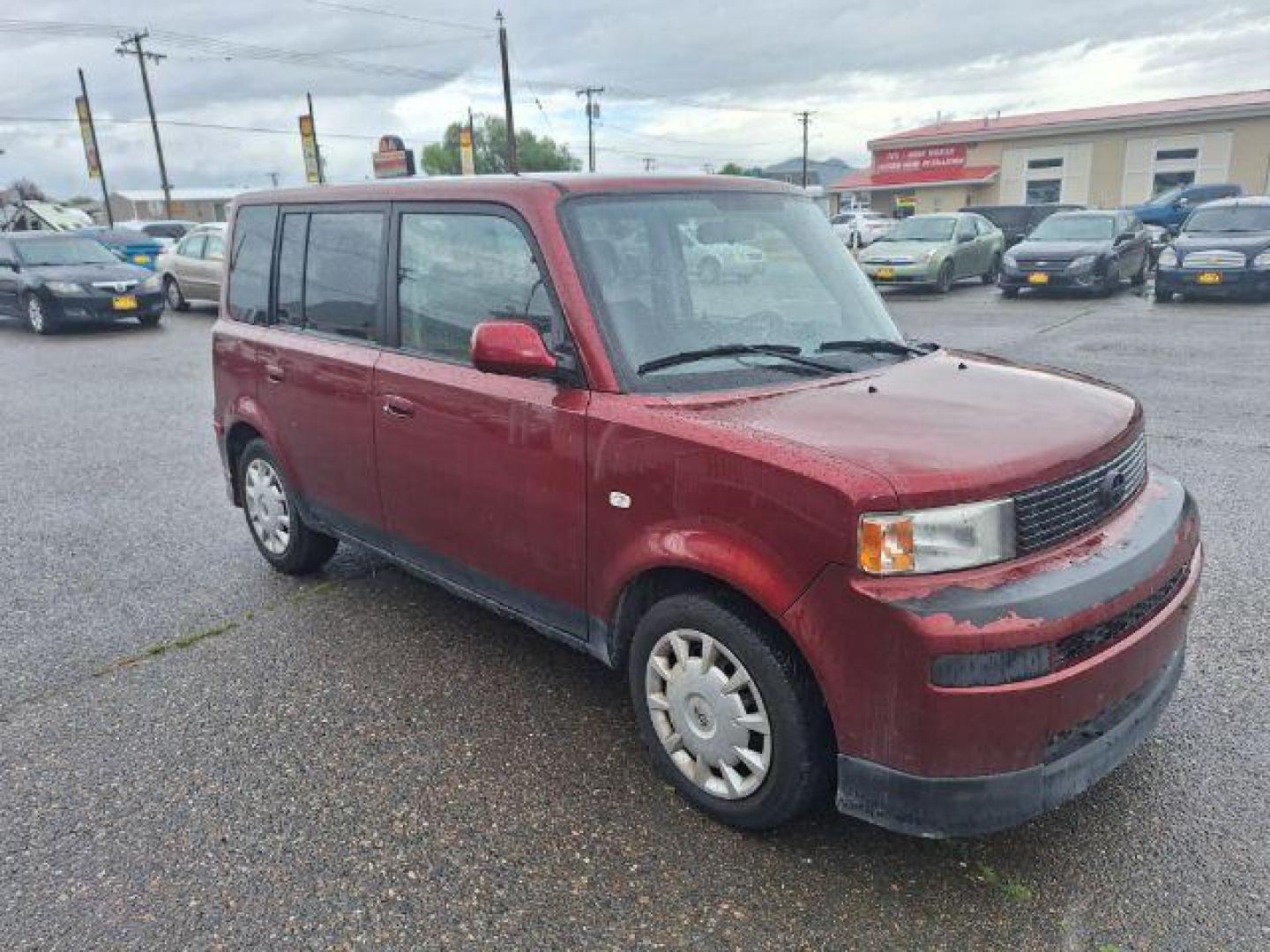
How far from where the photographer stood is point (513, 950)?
2.41 metres

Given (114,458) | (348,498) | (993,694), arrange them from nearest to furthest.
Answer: (993,694)
(348,498)
(114,458)

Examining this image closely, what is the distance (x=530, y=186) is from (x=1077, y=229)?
16.8m

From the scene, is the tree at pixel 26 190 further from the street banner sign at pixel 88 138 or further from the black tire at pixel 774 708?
the black tire at pixel 774 708

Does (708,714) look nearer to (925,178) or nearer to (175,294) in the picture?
(175,294)

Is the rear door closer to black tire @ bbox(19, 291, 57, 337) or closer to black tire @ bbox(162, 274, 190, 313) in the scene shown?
black tire @ bbox(19, 291, 57, 337)

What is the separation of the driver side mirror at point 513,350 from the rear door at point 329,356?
1.00 meters

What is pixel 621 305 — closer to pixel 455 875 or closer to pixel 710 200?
pixel 710 200

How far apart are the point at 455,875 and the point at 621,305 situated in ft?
5.93

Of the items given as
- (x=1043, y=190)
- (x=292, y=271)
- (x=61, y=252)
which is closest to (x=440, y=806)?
(x=292, y=271)

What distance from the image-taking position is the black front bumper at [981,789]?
7.80 feet

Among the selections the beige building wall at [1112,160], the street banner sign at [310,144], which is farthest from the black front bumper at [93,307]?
the beige building wall at [1112,160]

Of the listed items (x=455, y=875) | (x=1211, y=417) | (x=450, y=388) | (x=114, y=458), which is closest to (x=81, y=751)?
(x=455, y=875)

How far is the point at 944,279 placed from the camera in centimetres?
1858

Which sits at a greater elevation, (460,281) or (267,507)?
(460,281)
